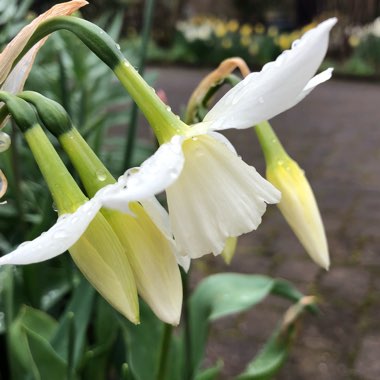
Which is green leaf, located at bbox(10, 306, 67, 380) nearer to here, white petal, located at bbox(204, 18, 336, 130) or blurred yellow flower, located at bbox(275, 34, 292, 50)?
white petal, located at bbox(204, 18, 336, 130)

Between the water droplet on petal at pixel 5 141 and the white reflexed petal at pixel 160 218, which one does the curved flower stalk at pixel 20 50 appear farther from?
the white reflexed petal at pixel 160 218

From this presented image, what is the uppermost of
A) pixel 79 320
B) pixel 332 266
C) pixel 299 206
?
pixel 299 206


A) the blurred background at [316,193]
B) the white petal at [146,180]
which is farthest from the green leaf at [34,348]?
the white petal at [146,180]

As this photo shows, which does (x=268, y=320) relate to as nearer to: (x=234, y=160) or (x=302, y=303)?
(x=302, y=303)

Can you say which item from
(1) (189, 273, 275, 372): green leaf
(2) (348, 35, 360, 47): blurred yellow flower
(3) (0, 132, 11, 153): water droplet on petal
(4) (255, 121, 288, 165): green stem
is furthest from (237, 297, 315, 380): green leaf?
(2) (348, 35, 360, 47): blurred yellow flower

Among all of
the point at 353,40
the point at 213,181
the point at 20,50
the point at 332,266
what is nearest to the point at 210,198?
the point at 213,181

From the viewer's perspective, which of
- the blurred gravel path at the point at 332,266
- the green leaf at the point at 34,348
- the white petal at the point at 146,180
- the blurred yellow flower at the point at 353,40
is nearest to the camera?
the white petal at the point at 146,180

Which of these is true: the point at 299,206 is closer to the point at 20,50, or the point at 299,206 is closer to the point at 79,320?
the point at 20,50

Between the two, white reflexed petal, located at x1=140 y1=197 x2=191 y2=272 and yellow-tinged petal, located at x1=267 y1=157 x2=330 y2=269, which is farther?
yellow-tinged petal, located at x1=267 y1=157 x2=330 y2=269
